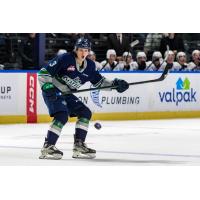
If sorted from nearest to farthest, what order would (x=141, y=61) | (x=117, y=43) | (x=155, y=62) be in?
(x=141, y=61) < (x=155, y=62) < (x=117, y=43)

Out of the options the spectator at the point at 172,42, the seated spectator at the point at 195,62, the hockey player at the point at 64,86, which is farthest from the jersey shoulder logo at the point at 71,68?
the spectator at the point at 172,42

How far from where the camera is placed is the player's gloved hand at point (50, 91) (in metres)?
9.72

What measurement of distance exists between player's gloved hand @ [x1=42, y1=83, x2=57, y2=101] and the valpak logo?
738 cm

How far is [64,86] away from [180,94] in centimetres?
764

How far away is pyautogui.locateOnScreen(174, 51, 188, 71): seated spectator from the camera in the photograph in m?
18.1

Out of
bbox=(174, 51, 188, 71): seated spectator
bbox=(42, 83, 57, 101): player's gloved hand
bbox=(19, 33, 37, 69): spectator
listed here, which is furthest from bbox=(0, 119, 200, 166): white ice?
bbox=(19, 33, 37, 69): spectator

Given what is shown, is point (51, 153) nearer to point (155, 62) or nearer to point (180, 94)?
point (180, 94)

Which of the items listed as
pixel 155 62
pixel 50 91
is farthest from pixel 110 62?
pixel 50 91

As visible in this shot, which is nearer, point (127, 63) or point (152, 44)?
point (127, 63)

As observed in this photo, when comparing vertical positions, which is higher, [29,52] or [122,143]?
[29,52]

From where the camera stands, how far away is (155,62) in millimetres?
17844

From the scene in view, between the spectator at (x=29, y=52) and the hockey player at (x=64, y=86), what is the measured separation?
672cm

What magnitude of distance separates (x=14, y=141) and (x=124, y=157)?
251 cm
